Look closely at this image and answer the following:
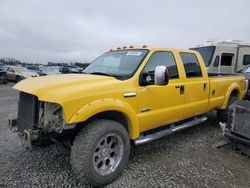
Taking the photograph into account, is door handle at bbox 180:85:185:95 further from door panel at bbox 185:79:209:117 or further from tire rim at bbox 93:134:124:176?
tire rim at bbox 93:134:124:176

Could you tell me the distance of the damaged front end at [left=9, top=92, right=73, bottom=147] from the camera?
10.5ft

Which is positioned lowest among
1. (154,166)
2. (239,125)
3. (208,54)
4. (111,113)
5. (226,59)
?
(154,166)

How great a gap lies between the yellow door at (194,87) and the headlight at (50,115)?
254 cm

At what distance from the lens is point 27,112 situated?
11.7ft

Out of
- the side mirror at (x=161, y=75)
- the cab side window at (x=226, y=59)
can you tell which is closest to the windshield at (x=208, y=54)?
the cab side window at (x=226, y=59)

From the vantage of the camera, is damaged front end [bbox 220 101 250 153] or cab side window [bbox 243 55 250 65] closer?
damaged front end [bbox 220 101 250 153]

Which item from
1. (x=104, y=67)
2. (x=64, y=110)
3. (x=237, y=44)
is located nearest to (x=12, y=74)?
(x=237, y=44)

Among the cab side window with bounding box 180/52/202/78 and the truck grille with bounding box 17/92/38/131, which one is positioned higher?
the cab side window with bounding box 180/52/202/78

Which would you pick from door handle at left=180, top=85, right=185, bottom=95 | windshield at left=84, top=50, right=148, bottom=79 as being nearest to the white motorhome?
door handle at left=180, top=85, right=185, bottom=95

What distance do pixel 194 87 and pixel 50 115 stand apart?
116 inches

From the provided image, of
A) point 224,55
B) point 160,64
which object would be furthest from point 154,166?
point 224,55

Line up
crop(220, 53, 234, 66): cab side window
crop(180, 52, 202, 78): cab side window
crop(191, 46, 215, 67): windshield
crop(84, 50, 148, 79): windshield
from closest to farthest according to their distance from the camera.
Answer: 1. crop(84, 50, 148, 79): windshield
2. crop(180, 52, 202, 78): cab side window
3. crop(191, 46, 215, 67): windshield
4. crop(220, 53, 234, 66): cab side window

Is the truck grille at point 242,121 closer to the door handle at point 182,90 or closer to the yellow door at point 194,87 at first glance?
the yellow door at point 194,87

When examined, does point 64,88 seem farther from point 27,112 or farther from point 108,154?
point 108,154
